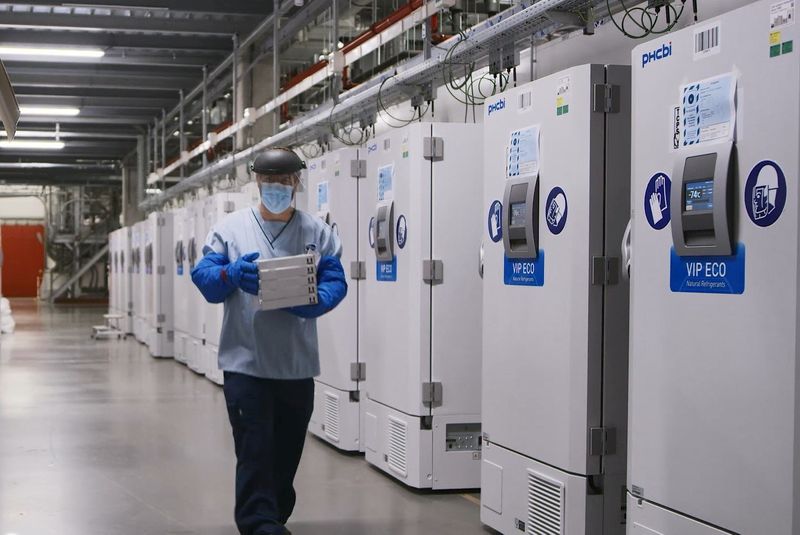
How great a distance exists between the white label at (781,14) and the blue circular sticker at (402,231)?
281 cm

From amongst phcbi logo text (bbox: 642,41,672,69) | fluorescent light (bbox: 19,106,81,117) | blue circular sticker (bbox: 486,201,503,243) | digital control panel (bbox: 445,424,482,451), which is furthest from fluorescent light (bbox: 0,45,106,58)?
phcbi logo text (bbox: 642,41,672,69)

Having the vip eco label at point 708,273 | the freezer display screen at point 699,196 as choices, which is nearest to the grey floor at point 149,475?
the vip eco label at point 708,273

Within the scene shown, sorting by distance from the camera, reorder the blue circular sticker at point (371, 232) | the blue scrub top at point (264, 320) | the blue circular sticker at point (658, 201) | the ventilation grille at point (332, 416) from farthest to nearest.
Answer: the ventilation grille at point (332, 416) < the blue circular sticker at point (371, 232) < the blue scrub top at point (264, 320) < the blue circular sticker at point (658, 201)

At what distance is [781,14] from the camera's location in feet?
8.77

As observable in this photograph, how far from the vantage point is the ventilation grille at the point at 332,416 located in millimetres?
6387

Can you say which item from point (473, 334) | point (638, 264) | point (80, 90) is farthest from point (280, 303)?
point (80, 90)

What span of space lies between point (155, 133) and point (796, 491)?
1544cm

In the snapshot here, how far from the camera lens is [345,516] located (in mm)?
4699

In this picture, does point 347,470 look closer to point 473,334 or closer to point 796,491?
point 473,334

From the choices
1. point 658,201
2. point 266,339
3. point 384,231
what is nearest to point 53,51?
point 384,231

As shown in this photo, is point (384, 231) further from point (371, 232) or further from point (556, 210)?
point (556, 210)

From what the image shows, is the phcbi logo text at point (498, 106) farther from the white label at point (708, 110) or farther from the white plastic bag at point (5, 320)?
the white plastic bag at point (5, 320)

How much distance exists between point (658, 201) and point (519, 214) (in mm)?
996

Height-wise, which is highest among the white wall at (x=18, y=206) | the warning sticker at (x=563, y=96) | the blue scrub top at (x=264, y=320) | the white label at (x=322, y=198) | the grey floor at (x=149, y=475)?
the white wall at (x=18, y=206)
